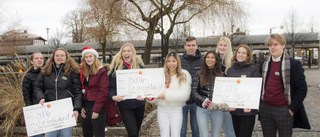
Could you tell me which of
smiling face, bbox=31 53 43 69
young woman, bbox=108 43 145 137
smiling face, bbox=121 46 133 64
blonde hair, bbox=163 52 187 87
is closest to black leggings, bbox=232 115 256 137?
blonde hair, bbox=163 52 187 87

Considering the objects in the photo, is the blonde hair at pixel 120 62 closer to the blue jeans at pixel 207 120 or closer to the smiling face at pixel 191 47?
the smiling face at pixel 191 47

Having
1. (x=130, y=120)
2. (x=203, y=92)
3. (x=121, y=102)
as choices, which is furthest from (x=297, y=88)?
(x=121, y=102)

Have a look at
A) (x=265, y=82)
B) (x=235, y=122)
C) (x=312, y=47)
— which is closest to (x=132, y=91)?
(x=235, y=122)

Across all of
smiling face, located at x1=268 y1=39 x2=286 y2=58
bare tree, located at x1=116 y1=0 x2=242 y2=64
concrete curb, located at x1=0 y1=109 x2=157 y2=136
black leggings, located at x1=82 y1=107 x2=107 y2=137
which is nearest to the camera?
smiling face, located at x1=268 y1=39 x2=286 y2=58

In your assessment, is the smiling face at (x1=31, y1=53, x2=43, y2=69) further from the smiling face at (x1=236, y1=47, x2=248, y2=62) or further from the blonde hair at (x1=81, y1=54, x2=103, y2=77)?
the smiling face at (x1=236, y1=47, x2=248, y2=62)

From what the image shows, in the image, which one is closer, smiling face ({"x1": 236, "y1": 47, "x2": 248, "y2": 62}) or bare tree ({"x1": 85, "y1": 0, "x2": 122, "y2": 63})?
smiling face ({"x1": 236, "y1": 47, "x2": 248, "y2": 62})

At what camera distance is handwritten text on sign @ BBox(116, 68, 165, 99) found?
10.8 ft

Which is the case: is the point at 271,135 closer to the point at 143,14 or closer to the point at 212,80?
the point at 212,80

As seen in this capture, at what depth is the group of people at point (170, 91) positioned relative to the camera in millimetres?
2973

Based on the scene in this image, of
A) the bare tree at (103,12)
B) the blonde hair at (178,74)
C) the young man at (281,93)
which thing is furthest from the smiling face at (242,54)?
the bare tree at (103,12)

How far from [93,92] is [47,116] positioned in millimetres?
783

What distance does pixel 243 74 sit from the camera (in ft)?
10.2

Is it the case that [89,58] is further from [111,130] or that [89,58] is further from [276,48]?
[276,48]

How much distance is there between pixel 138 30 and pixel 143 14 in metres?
1.55
